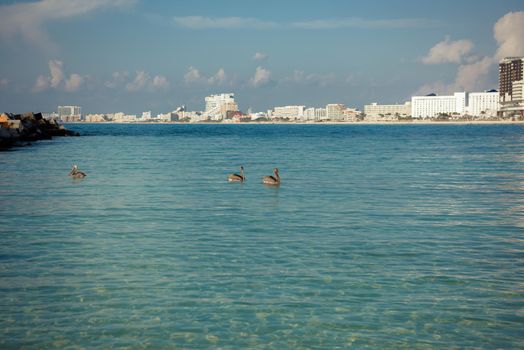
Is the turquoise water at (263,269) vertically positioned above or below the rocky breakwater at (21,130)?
below

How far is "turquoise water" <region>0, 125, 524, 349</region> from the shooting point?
1008cm

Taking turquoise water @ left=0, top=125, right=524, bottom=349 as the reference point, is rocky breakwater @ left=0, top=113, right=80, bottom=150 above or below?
above

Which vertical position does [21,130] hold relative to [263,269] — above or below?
above

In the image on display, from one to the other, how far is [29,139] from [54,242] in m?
62.8

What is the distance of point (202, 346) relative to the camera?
9539mm

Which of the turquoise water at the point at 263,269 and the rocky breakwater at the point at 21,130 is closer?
the turquoise water at the point at 263,269

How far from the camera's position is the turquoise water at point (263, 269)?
1008 centimetres

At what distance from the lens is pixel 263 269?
13477 millimetres

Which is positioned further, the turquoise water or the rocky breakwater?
the rocky breakwater

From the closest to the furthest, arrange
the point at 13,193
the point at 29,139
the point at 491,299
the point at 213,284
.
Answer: the point at 491,299, the point at 213,284, the point at 13,193, the point at 29,139

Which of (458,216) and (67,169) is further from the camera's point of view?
(67,169)

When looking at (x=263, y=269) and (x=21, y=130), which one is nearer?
(x=263, y=269)

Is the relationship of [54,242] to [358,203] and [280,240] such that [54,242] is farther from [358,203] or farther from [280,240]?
[358,203]

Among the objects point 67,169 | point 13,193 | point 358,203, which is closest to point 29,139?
point 67,169
